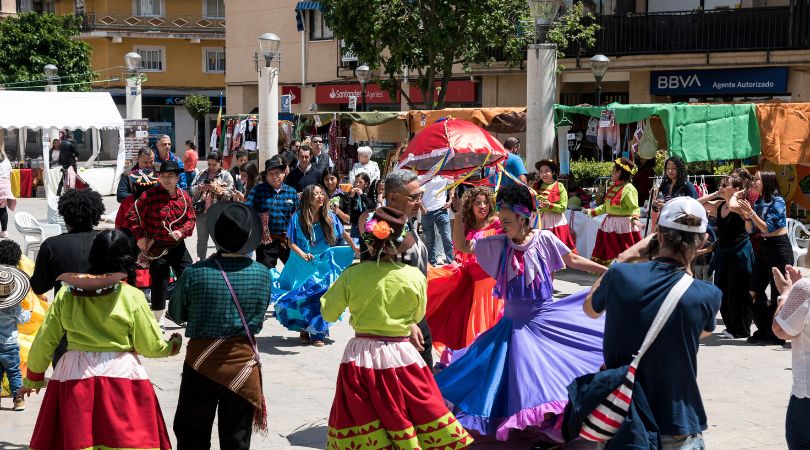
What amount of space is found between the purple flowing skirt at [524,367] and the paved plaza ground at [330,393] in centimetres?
15

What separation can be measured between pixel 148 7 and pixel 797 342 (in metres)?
53.6

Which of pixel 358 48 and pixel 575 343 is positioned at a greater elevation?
pixel 358 48

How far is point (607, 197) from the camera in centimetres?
1309

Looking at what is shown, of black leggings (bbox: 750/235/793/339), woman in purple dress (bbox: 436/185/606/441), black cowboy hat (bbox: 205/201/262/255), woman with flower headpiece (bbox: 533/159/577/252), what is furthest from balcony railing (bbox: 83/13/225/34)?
black cowboy hat (bbox: 205/201/262/255)

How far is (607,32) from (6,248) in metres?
22.7

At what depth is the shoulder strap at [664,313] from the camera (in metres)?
4.41

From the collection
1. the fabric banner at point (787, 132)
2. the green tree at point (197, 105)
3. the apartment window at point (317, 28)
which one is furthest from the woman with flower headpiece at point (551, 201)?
the green tree at point (197, 105)

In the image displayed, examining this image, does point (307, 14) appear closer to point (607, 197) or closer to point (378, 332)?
point (607, 197)

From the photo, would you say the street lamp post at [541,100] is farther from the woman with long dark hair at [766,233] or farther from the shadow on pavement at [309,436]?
the shadow on pavement at [309,436]

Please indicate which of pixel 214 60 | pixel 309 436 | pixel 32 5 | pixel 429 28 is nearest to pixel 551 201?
pixel 309 436

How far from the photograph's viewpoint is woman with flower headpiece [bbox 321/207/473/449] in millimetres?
5480

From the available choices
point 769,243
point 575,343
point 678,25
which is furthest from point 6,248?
point 678,25

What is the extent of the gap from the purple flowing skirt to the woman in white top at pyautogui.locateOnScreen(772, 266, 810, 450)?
1.84 m

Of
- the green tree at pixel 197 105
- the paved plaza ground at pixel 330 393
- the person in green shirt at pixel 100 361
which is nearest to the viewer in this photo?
the person in green shirt at pixel 100 361
